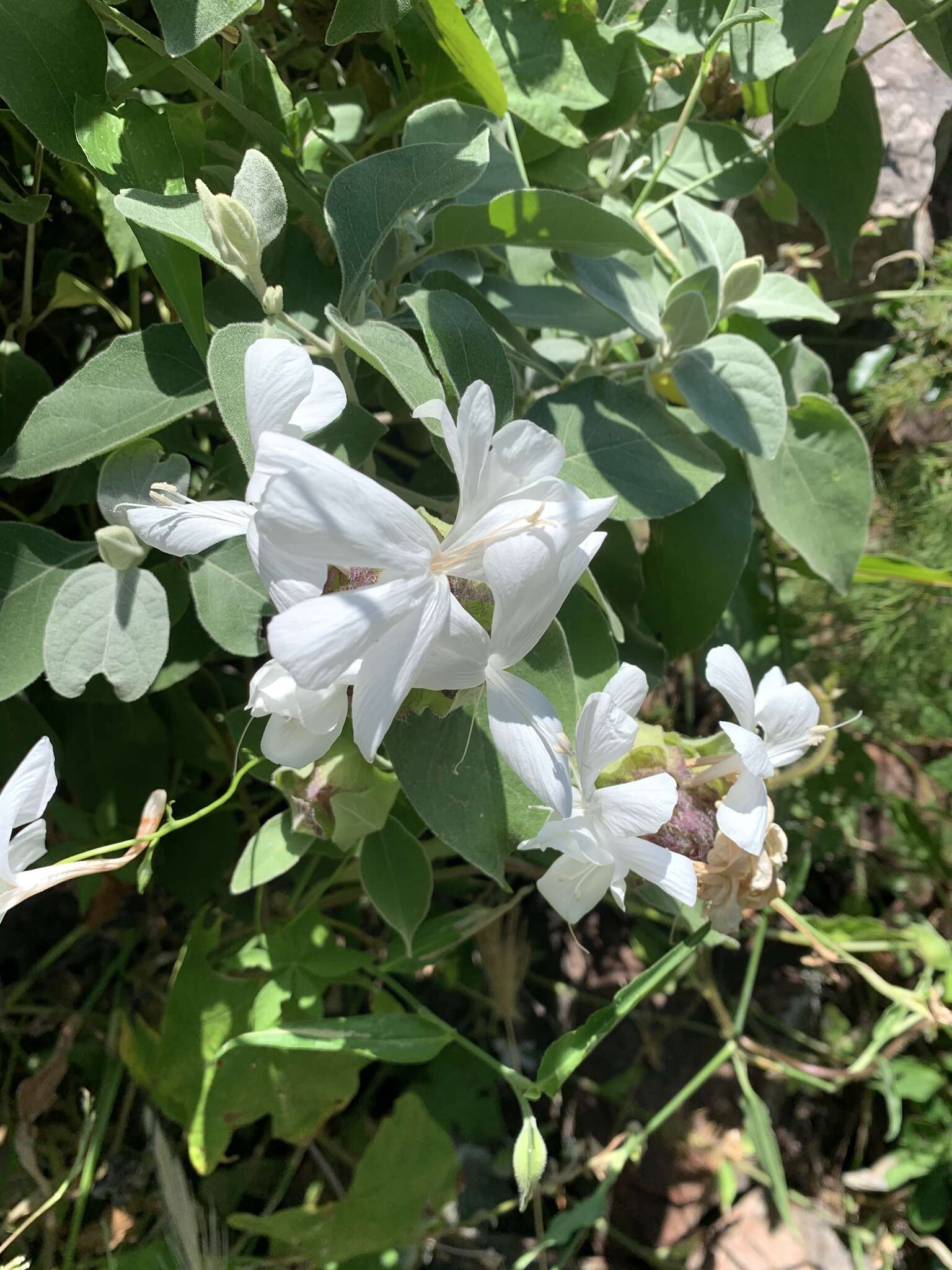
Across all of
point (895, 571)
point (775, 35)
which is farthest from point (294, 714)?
point (895, 571)

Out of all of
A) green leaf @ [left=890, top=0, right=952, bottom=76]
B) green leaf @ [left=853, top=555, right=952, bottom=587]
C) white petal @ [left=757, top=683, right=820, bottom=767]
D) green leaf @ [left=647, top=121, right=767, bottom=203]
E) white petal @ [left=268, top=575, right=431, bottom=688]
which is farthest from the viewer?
green leaf @ [left=853, top=555, right=952, bottom=587]

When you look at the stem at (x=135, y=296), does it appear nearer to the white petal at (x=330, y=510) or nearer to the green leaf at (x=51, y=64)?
the green leaf at (x=51, y=64)

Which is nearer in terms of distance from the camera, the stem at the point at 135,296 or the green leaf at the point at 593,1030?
the green leaf at the point at 593,1030

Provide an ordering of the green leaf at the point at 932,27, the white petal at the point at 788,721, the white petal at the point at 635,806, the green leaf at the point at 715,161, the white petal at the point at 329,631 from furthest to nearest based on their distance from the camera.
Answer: the green leaf at the point at 715,161, the green leaf at the point at 932,27, the white petal at the point at 788,721, the white petal at the point at 635,806, the white petal at the point at 329,631

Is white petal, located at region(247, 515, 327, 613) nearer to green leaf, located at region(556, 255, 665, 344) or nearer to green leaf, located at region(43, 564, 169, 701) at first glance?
green leaf, located at region(43, 564, 169, 701)

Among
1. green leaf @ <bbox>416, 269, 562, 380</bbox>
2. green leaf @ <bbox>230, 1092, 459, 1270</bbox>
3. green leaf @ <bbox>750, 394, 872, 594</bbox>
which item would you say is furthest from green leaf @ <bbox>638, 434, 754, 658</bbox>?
green leaf @ <bbox>230, 1092, 459, 1270</bbox>

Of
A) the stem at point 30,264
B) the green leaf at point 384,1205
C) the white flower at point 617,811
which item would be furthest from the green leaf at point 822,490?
the green leaf at point 384,1205

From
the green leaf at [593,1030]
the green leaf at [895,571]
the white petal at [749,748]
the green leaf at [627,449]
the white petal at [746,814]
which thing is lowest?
the green leaf at [895,571]

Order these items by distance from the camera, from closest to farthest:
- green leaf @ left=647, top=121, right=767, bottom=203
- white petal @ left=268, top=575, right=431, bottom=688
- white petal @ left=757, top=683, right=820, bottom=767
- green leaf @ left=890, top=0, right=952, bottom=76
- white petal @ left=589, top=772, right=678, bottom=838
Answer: white petal @ left=268, top=575, right=431, bottom=688 < white petal @ left=589, top=772, right=678, bottom=838 < white petal @ left=757, top=683, right=820, bottom=767 < green leaf @ left=890, top=0, right=952, bottom=76 < green leaf @ left=647, top=121, right=767, bottom=203

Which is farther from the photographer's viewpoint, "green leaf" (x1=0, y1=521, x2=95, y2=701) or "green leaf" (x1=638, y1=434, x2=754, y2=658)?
"green leaf" (x1=638, y1=434, x2=754, y2=658)
